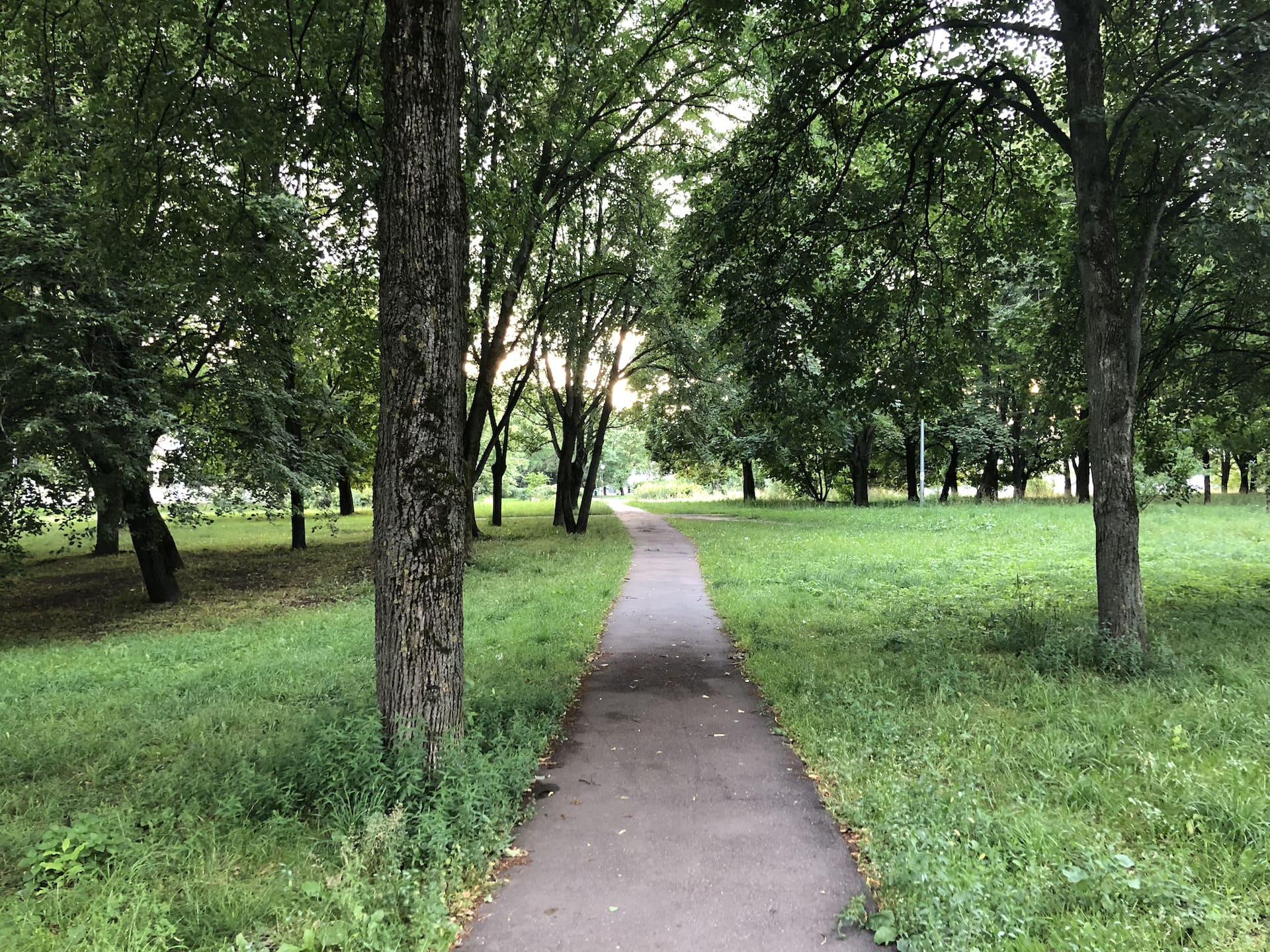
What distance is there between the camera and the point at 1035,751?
4.29m

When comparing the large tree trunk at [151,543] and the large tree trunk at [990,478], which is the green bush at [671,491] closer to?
A: the large tree trunk at [990,478]

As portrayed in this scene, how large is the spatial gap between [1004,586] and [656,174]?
10.5 meters

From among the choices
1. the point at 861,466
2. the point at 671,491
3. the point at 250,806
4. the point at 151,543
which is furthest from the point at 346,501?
the point at 671,491

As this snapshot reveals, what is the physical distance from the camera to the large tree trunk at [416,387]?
13.1ft

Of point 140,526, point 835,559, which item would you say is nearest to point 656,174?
point 835,559

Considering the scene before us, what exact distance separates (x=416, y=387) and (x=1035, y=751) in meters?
4.53

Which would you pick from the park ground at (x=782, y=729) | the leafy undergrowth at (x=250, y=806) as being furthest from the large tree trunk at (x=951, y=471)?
the leafy undergrowth at (x=250, y=806)

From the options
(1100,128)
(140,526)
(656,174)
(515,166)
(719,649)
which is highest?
(656,174)

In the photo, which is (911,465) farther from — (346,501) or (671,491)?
(671,491)

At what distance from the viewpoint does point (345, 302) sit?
9.54 meters

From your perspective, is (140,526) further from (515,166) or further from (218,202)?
(515,166)

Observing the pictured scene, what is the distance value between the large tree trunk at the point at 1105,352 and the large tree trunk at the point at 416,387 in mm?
5886

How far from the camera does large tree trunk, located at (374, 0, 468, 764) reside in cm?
400

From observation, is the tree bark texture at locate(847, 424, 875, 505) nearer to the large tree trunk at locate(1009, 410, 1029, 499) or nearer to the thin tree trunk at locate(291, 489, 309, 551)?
the large tree trunk at locate(1009, 410, 1029, 499)
